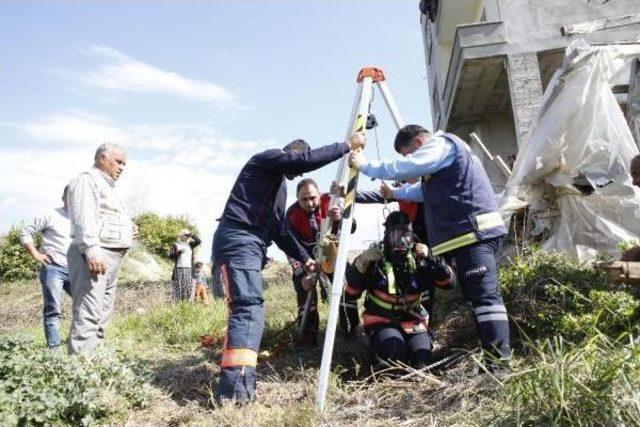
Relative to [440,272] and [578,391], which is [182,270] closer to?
[440,272]

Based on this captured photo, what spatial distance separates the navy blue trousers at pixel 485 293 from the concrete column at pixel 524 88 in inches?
304

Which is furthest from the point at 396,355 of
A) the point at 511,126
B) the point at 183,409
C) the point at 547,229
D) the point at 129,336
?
the point at 511,126

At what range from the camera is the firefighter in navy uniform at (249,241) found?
363 centimetres

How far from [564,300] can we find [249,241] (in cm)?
220

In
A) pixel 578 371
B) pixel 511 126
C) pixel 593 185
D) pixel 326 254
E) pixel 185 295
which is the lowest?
pixel 185 295

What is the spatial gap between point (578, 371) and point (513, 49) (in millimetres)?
9981

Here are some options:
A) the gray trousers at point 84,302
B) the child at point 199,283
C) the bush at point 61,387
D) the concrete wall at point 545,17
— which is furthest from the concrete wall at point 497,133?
the bush at point 61,387

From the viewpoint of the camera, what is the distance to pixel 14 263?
57.3 ft

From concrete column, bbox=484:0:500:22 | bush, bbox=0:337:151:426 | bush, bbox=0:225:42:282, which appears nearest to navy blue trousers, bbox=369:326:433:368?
bush, bbox=0:337:151:426

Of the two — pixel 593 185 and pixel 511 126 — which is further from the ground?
pixel 511 126

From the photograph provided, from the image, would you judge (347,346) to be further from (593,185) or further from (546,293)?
(593,185)

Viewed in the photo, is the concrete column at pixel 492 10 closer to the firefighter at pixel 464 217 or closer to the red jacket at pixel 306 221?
the red jacket at pixel 306 221

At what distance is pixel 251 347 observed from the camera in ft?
12.1

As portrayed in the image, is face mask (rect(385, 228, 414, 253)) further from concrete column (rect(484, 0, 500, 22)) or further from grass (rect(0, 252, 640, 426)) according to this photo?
concrete column (rect(484, 0, 500, 22))
